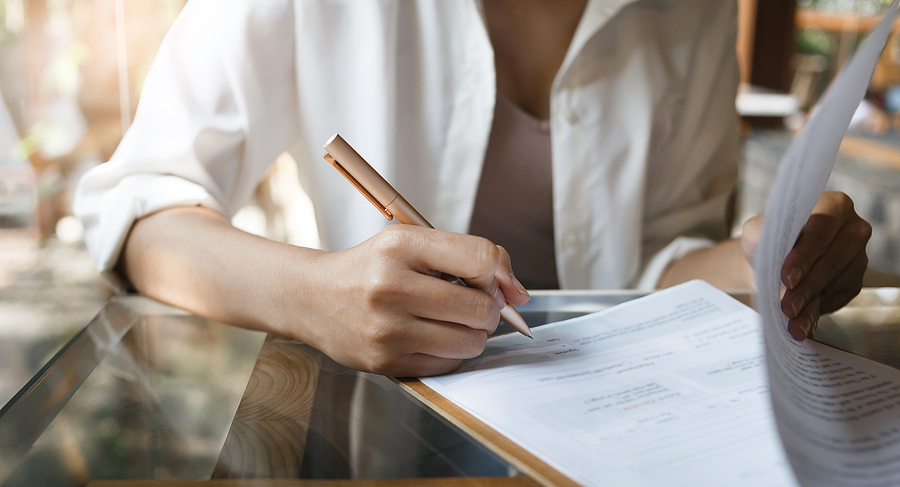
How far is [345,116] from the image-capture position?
0.66 meters

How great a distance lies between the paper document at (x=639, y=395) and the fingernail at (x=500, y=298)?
0.10 feet

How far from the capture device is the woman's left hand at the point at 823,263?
1.24 feet

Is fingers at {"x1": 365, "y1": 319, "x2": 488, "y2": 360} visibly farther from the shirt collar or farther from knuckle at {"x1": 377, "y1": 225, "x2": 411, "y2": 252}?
the shirt collar

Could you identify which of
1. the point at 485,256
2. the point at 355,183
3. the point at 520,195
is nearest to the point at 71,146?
the point at 520,195

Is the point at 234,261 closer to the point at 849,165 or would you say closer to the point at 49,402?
the point at 49,402

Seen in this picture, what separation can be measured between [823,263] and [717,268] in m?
0.17

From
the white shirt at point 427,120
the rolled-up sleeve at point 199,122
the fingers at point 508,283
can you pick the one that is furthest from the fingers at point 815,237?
the rolled-up sleeve at point 199,122

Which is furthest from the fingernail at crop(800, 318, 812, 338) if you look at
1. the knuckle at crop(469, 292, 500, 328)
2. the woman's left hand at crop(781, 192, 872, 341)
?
the knuckle at crop(469, 292, 500, 328)

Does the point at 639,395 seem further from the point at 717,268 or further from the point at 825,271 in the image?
the point at 717,268

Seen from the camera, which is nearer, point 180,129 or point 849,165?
point 180,129

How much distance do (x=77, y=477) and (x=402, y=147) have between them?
48cm

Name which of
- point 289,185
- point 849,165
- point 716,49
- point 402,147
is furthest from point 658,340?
point 289,185

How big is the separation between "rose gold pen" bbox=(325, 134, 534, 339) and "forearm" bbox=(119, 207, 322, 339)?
2.1 inches

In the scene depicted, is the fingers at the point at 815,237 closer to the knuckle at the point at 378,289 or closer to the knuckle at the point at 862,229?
the knuckle at the point at 862,229
